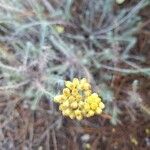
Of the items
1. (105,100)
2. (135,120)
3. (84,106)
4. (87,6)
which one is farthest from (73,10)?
(84,106)

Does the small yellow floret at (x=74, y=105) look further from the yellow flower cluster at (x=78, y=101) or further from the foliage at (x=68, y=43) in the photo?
the foliage at (x=68, y=43)

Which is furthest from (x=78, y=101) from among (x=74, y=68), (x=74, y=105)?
(x=74, y=68)

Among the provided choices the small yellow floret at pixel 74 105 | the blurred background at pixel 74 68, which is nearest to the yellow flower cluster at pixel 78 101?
the small yellow floret at pixel 74 105

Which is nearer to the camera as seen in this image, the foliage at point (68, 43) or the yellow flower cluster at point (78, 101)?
the yellow flower cluster at point (78, 101)

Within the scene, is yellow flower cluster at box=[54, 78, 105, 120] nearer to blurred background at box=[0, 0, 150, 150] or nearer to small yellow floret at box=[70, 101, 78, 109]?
small yellow floret at box=[70, 101, 78, 109]

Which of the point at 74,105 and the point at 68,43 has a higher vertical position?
the point at 68,43

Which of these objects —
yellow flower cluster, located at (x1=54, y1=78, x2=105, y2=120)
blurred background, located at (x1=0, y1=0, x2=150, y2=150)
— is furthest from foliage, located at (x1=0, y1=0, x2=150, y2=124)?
yellow flower cluster, located at (x1=54, y1=78, x2=105, y2=120)

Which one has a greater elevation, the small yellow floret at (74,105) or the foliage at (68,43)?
the foliage at (68,43)

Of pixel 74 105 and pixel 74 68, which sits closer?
pixel 74 105

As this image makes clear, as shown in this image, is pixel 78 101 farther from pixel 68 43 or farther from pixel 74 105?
pixel 68 43
